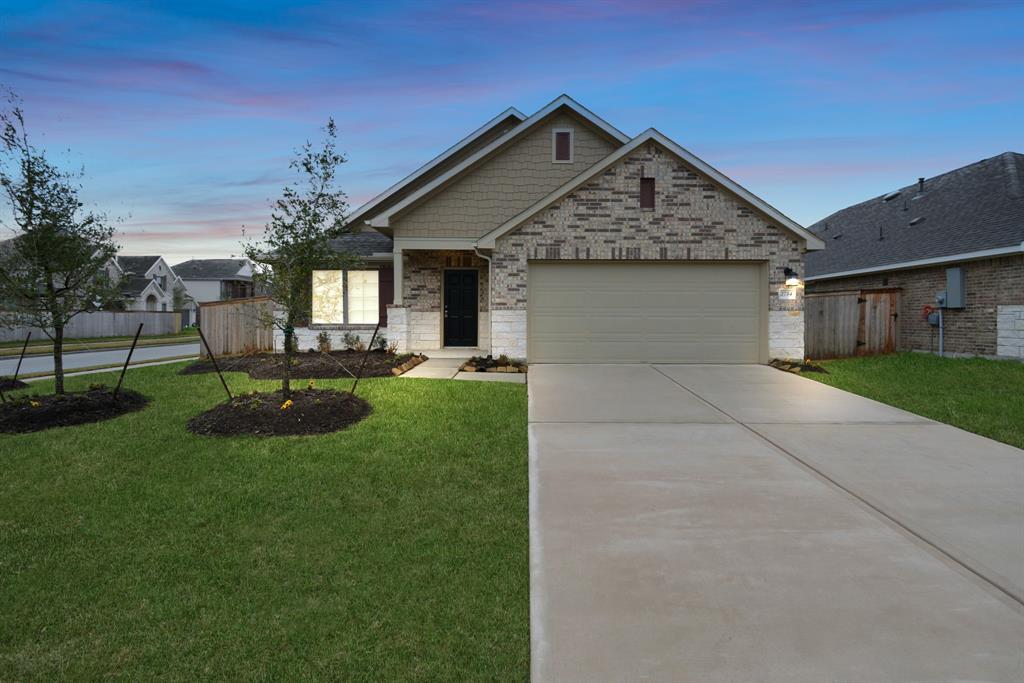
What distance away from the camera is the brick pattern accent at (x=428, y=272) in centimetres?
1675

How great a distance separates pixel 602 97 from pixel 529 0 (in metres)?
7.45

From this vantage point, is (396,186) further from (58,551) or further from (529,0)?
(58,551)

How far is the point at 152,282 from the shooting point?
50344 millimetres

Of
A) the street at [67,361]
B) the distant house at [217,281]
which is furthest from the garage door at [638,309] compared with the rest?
the distant house at [217,281]

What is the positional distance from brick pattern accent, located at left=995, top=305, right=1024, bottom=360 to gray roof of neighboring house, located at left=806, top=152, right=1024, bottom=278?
175 centimetres

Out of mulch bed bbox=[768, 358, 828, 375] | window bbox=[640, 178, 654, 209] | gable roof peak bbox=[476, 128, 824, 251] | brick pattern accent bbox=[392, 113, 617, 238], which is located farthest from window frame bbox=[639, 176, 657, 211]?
mulch bed bbox=[768, 358, 828, 375]

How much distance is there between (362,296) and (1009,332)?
706 inches

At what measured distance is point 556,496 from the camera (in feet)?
17.3

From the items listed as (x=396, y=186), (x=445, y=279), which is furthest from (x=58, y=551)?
(x=396, y=186)

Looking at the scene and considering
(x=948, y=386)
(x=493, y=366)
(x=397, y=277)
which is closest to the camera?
(x=948, y=386)

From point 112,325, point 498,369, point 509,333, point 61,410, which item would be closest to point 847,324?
point 509,333

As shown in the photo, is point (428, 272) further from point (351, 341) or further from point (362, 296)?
point (351, 341)

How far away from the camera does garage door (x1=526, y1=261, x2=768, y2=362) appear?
14.4 metres

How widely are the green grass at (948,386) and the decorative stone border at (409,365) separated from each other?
30.2ft
